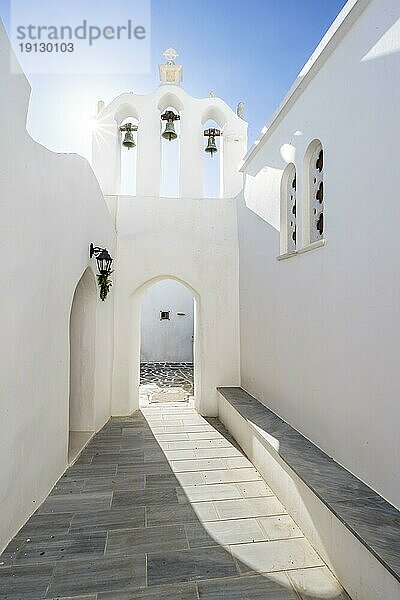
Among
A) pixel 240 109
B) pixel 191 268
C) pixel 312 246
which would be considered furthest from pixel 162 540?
pixel 240 109

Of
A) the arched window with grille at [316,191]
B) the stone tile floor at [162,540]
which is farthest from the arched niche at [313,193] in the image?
the stone tile floor at [162,540]

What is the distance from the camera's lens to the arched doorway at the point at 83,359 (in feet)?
18.2

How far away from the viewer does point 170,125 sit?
711 centimetres

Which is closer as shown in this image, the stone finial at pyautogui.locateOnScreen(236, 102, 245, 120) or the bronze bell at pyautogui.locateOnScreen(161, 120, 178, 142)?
the bronze bell at pyautogui.locateOnScreen(161, 120, 178, 142)

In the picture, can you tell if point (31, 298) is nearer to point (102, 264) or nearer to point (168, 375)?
point (102, 264)

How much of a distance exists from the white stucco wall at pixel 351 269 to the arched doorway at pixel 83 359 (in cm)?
283

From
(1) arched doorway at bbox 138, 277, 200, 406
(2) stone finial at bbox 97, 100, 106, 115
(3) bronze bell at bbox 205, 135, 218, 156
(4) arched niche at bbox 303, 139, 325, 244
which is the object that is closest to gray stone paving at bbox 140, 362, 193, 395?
(1) arched doorway at bbox 138, 277, 200, 406

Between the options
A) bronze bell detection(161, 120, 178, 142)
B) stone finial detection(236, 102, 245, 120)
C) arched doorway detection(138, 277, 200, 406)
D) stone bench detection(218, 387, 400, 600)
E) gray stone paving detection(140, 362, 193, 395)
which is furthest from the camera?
arched doorway detection(138, 277, 200, 406)

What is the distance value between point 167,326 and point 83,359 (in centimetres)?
904

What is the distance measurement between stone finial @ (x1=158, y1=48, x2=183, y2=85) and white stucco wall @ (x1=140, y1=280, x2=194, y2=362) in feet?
26.7

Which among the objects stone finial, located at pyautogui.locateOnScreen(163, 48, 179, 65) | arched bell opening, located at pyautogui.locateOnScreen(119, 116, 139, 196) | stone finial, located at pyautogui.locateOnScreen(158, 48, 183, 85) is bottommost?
arched bell opening, located at pyautogui.locateOnScreen(119, 116, 139, 196)

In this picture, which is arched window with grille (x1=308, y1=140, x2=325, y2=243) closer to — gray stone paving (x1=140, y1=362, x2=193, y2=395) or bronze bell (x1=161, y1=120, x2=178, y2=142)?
bronze bell (x1=161, y1=120, x2=178, y2=142)

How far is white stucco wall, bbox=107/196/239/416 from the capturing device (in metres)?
7.00

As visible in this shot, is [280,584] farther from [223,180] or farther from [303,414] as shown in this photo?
[223,180]
